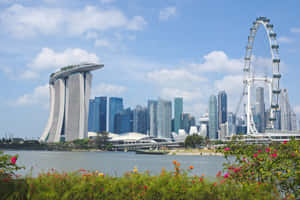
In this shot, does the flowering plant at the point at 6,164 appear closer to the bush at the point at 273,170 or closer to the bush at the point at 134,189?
the bush at the point at 134,189

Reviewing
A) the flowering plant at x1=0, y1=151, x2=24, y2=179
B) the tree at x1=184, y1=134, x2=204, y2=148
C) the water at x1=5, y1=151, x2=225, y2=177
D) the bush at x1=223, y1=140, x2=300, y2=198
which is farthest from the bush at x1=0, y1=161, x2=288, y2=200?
the tree at x1=184, y1=134, x2=204, y2=148

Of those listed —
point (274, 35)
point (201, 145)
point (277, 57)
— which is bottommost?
point (201, 145)

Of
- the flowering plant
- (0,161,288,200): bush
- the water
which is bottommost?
the water

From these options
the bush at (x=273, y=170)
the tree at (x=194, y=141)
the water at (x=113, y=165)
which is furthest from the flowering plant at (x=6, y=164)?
the tree at (x=194, y=141)

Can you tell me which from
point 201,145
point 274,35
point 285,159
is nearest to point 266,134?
point 201,145

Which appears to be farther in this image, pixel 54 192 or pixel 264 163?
pixel 264 163

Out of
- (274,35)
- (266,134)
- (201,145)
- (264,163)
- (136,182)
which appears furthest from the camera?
(201,145)

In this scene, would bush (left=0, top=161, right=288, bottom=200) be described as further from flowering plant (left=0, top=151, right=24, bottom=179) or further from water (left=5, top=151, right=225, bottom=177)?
water (left=5, top=151, right=225, bottom=177)

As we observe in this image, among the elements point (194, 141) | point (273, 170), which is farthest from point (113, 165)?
point (194, 141)

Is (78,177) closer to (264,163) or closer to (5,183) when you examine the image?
(5,183)

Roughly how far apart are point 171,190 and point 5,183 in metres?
4.04

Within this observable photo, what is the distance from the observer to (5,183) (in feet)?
28.3

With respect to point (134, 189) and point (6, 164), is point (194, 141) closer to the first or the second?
point (6, 164)

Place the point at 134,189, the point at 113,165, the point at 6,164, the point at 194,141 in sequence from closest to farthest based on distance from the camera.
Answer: the point at 134,189, the point at 6,164, the point at 113,165, the point at 194,141
